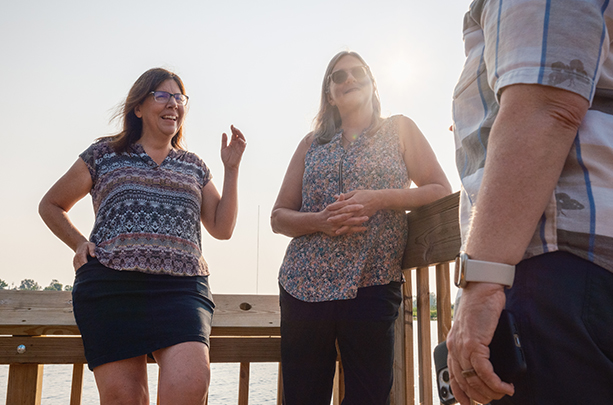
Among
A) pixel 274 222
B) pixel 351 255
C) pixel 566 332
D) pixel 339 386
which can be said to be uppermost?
pixel 274 222

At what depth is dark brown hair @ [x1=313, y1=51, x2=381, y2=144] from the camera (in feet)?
6.46

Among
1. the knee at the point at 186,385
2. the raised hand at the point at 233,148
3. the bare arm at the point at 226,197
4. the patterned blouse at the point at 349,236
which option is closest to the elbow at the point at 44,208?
the bare arm at the point at 226,197

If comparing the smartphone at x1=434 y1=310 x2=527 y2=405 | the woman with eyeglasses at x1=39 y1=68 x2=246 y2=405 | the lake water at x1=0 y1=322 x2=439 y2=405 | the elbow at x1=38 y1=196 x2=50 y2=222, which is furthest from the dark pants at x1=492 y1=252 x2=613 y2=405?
the elbow at x1=38 y1=196 x2=50 y2=222

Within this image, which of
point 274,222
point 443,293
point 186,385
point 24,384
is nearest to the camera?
point 186,385

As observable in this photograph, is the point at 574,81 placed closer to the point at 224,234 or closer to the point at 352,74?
the point at 352,74

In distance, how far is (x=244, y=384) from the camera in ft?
6.82

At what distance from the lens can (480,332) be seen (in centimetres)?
68

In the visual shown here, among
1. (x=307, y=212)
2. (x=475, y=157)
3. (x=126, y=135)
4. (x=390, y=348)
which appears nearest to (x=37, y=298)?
(x=126, y=135)

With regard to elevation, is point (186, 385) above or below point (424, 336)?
below

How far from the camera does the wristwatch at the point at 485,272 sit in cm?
68

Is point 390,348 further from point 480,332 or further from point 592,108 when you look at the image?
point 592,108

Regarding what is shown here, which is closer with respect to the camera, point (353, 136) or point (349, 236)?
point (349, 236)

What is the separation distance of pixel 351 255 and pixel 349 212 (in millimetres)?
171

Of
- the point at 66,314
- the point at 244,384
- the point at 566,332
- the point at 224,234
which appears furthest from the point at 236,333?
the point at 566,332
